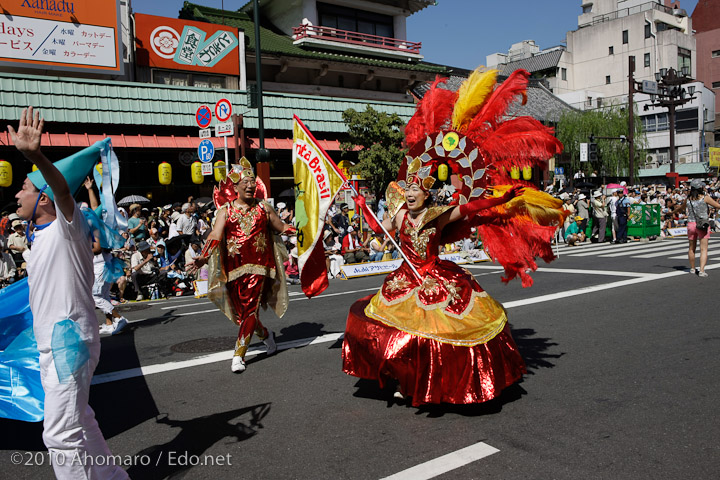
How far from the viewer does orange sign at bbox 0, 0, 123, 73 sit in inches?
697

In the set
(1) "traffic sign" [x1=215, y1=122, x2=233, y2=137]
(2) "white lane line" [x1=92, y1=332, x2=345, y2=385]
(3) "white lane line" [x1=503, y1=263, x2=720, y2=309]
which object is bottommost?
(2) "white lane line" [x1=92, y1=332, x2=345, y2=385]

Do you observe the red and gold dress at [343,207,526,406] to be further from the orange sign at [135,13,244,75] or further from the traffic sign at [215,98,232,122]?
the orange sign at [135,13,244,75]

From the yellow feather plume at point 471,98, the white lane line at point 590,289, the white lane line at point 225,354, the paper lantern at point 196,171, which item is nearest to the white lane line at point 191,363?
the white lane line at point 225,354

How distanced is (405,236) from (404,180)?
2.01 ft

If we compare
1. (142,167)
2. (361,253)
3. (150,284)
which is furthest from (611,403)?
(142,167)

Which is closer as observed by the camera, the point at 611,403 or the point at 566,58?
the point at 611,403

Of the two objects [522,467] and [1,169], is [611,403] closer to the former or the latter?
[522,467]

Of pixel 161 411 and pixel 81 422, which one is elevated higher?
pixel 81 422

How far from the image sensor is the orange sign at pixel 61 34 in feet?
58.1

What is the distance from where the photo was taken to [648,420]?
4066 mm

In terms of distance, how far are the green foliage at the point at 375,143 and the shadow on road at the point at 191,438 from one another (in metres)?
17.8

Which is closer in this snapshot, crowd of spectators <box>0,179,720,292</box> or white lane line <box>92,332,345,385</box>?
white lane line <box>92,332,345,385</box>

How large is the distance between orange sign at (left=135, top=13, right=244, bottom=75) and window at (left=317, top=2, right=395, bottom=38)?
7.72 meters

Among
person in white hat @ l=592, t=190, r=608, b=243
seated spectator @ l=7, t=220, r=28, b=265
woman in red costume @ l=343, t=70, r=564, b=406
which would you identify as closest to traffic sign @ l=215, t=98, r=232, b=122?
seated spectator @ l=7, t=220, r=28, b=265
